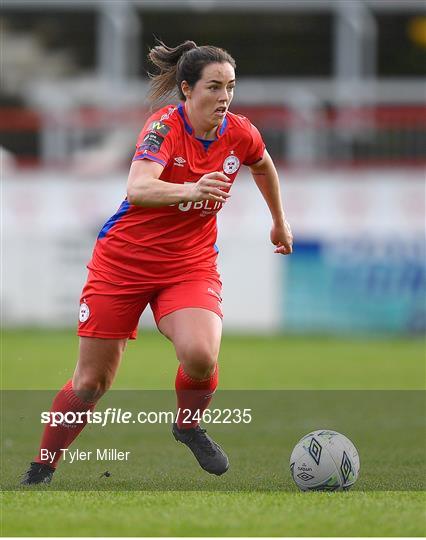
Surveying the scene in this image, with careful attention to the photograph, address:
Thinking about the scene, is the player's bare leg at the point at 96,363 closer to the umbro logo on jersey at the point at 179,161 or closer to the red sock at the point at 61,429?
the red sock at the point at 61,429

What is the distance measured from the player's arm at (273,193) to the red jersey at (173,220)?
229 mm

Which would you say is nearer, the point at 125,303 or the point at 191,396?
the point at 125,303

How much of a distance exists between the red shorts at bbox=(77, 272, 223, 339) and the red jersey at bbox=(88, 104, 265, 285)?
0.17 feet

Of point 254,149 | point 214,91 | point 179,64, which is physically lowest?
point 254,149

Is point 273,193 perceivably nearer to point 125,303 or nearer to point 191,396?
point 125,303

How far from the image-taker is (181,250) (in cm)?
652

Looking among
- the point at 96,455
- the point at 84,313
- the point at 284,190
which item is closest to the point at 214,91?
the point at 84,313

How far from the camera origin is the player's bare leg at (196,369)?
20.7ft

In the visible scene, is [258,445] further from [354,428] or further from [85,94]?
[85,94]

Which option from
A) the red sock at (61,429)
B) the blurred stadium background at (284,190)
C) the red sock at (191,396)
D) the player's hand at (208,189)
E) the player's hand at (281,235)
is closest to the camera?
the player's hand at (208,189)

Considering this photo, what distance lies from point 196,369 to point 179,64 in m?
1.53

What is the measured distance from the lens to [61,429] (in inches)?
256

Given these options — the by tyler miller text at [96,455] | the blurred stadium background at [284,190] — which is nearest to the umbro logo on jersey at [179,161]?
the by tyler miller text at [96,455]

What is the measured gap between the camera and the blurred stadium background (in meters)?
17.9
